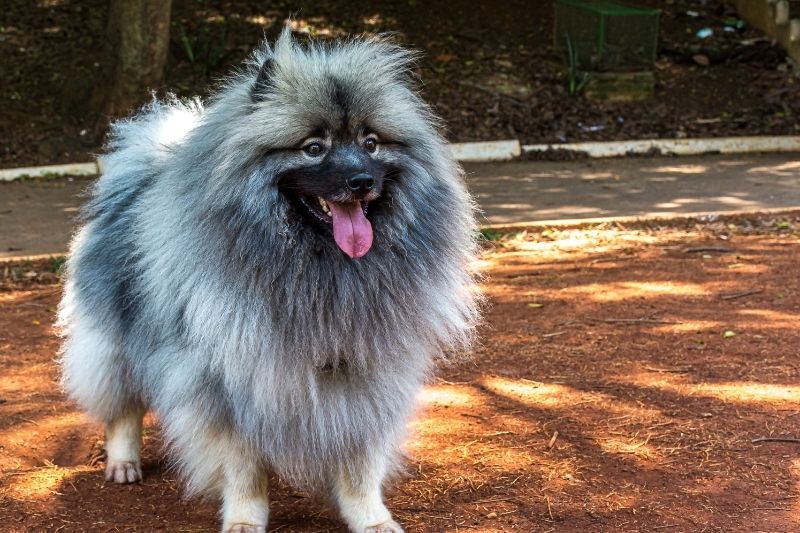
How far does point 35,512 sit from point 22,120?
8.45 meters

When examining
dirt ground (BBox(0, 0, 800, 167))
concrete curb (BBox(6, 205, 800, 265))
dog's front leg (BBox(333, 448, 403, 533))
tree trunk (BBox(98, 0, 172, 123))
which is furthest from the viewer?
dirt ground (BBox(0, 0, 800, 167))

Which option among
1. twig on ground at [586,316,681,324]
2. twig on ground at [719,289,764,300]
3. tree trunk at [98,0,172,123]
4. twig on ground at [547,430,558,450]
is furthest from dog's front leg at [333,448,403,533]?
tree trunk at [98,0,172,123]

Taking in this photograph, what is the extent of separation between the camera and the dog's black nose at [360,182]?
10.6ft

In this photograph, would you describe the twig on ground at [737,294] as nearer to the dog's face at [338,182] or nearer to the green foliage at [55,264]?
the dog's face at [338,182]

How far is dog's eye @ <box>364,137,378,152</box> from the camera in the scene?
11.2 feet

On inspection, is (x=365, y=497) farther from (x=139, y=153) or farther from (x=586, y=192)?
(x=586, y=192)

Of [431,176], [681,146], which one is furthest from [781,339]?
[681,146]

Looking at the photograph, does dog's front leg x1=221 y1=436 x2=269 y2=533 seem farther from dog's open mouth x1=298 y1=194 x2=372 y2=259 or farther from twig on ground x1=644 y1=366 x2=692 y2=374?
twig on ground x1=644 y1=366 x2=692 y2=374

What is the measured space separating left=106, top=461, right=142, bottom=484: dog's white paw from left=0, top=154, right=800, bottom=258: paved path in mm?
3638

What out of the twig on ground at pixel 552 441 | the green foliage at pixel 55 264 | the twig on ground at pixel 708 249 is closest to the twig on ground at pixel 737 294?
the twig on ground at pixel 708 249

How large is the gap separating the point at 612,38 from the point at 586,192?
3758mm

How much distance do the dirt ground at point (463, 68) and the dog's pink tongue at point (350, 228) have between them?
7.83 meters

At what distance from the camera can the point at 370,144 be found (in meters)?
3.43

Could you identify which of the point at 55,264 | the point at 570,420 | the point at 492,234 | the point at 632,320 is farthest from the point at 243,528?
the point at 492,234
